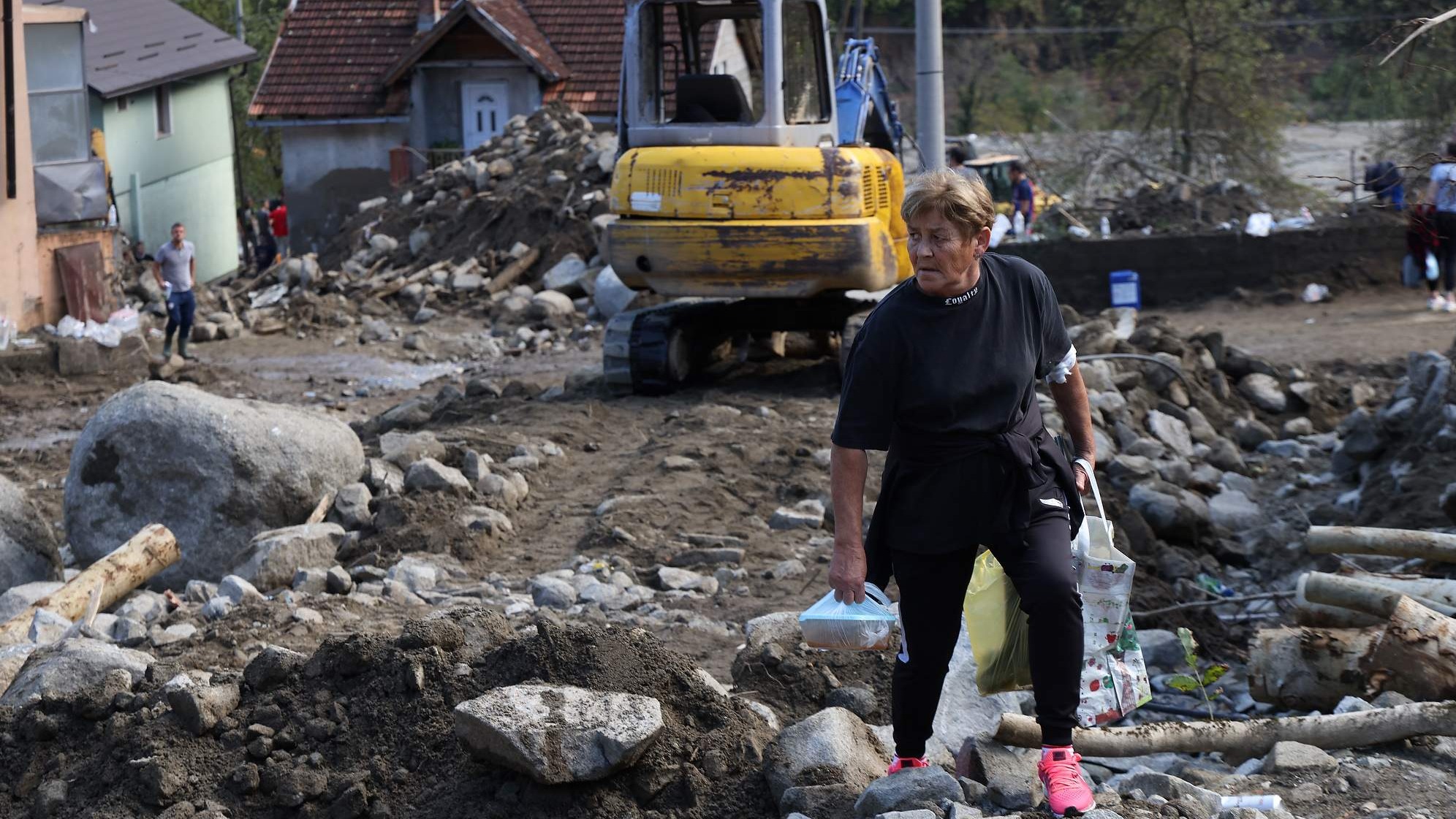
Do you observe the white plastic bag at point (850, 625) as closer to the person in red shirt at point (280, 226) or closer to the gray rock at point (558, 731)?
the gray rock at point (558, 731)

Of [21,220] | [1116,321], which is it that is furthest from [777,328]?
[21,220]

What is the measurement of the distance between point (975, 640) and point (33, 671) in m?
3.21

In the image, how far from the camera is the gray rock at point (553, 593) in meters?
6.89

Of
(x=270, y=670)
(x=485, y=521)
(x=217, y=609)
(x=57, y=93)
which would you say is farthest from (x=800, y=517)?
(x=57, y=93)

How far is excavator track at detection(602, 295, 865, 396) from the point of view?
11.4 metres

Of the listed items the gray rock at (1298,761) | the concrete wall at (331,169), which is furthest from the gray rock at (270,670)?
the concrete wall at (331,169)

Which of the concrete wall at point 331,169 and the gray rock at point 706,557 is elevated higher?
the concrete wall at point 331,169

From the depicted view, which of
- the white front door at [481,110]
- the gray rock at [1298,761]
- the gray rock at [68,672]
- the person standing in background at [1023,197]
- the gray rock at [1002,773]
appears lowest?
the gray rock at [1298,761]

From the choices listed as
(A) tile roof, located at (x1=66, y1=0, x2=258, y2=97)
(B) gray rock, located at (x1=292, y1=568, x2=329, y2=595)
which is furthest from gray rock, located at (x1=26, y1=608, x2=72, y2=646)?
(A) tile roof, located at (x1=66, y1=0, x2=258, y2=97)

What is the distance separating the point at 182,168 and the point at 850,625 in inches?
1161

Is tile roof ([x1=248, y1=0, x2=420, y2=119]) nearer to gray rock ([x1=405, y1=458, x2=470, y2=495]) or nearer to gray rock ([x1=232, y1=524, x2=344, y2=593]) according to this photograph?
gray rock ([x1=405, y1=458, x2=470, y2=495])

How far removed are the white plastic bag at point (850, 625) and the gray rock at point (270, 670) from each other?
1.87m

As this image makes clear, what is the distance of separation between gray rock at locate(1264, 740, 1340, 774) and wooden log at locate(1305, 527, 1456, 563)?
1.80 meters

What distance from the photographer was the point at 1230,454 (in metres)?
10.6
